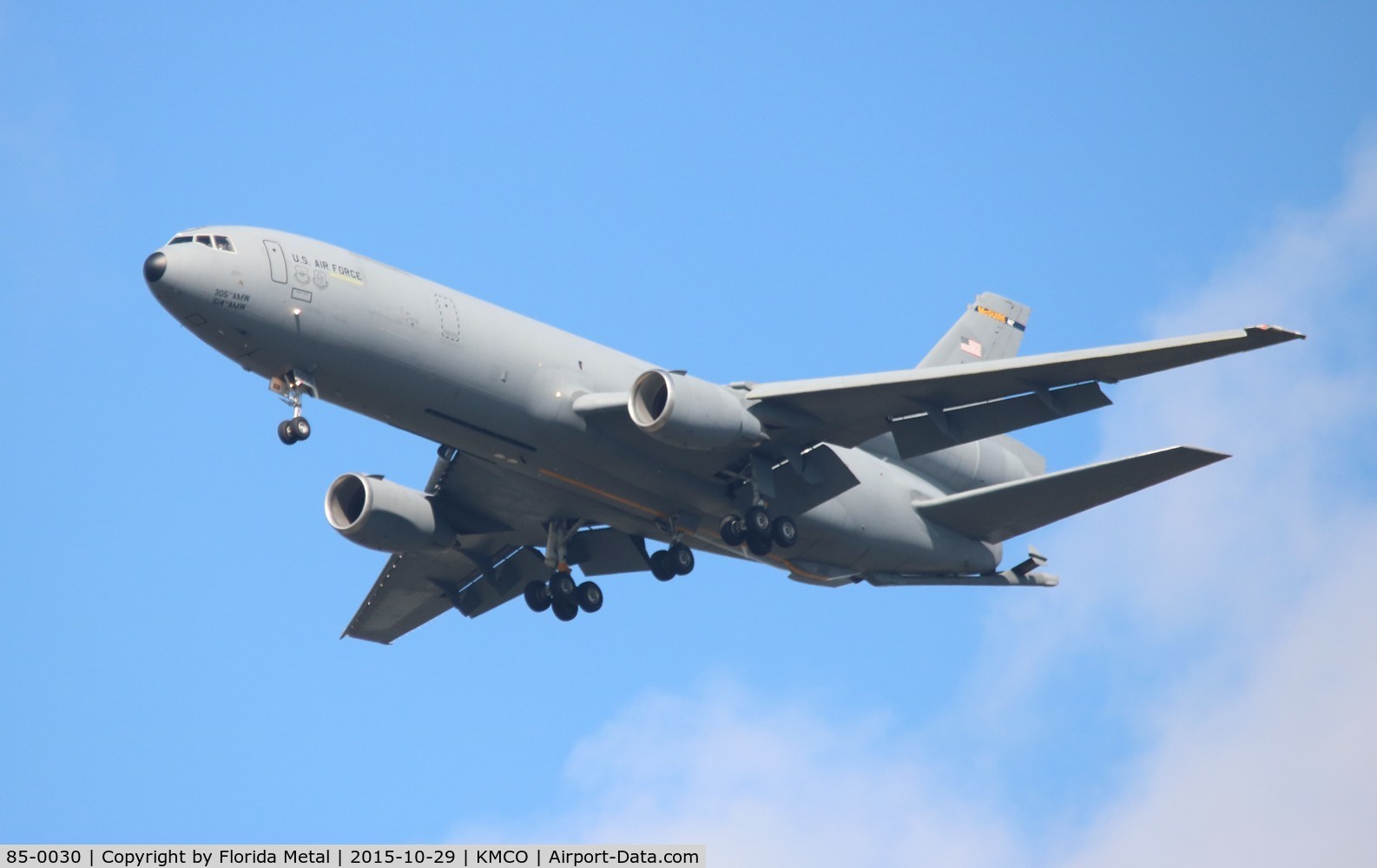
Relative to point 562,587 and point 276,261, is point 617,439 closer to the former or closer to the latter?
point 562,587

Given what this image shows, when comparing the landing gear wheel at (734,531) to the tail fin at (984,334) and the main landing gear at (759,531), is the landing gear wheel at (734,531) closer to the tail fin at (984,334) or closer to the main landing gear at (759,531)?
the main landing gear at (759,531)

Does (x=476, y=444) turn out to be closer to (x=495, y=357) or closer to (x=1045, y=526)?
(x=495, y=357)

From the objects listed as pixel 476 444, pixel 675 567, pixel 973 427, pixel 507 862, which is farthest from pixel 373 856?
pixel 973 427

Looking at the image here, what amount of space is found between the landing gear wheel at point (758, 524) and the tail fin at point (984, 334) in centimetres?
787

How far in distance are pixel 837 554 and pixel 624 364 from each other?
6.29 m

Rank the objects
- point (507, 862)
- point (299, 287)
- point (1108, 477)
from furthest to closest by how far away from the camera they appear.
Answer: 1. point (1108, 477)
2. point (299, 287)
3. point (507, 862)

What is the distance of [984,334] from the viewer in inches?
1773

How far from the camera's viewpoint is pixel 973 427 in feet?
120

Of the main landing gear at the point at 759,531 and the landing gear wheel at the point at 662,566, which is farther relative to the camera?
the landing gear wheel at the point at 662,566

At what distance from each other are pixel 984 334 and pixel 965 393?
9.56 metres

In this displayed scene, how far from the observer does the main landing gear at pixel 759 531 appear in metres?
37.8

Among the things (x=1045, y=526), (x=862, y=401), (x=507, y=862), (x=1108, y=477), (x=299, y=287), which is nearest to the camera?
(x=507, y=862)

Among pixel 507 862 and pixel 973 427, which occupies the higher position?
pixel 973 427
